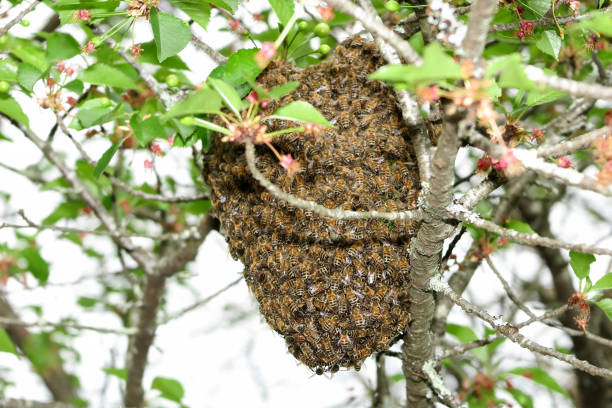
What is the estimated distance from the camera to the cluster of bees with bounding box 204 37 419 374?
5.31ft

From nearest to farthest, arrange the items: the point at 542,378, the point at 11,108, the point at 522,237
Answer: the point at 522,237
the point at 11,108
the point at 542,378

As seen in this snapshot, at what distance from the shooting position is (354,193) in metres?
1.65

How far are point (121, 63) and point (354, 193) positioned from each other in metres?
1.07

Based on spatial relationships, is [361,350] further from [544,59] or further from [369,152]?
[544,59]

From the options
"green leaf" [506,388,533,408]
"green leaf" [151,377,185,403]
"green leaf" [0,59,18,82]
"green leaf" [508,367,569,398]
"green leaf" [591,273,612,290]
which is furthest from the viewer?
"green leaf" [151,377,185,403]

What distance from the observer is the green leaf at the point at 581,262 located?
1.77 m

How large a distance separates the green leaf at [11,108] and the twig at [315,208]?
54.1 inches

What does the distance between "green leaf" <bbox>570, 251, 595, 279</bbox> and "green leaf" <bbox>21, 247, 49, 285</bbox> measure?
3.01 m

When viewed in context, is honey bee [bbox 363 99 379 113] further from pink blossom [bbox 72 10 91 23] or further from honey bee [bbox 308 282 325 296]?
pink blossom [bbox 72 10 91 23]

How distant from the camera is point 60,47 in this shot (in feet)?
6.07

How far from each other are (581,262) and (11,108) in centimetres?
214

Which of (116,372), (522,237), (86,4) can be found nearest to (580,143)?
(522,237)

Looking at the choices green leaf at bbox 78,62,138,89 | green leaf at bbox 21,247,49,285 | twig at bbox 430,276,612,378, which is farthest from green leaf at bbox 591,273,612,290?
green leaf at bbox 21,247,49,285

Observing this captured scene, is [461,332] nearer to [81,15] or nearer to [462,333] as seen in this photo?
[462,333]
